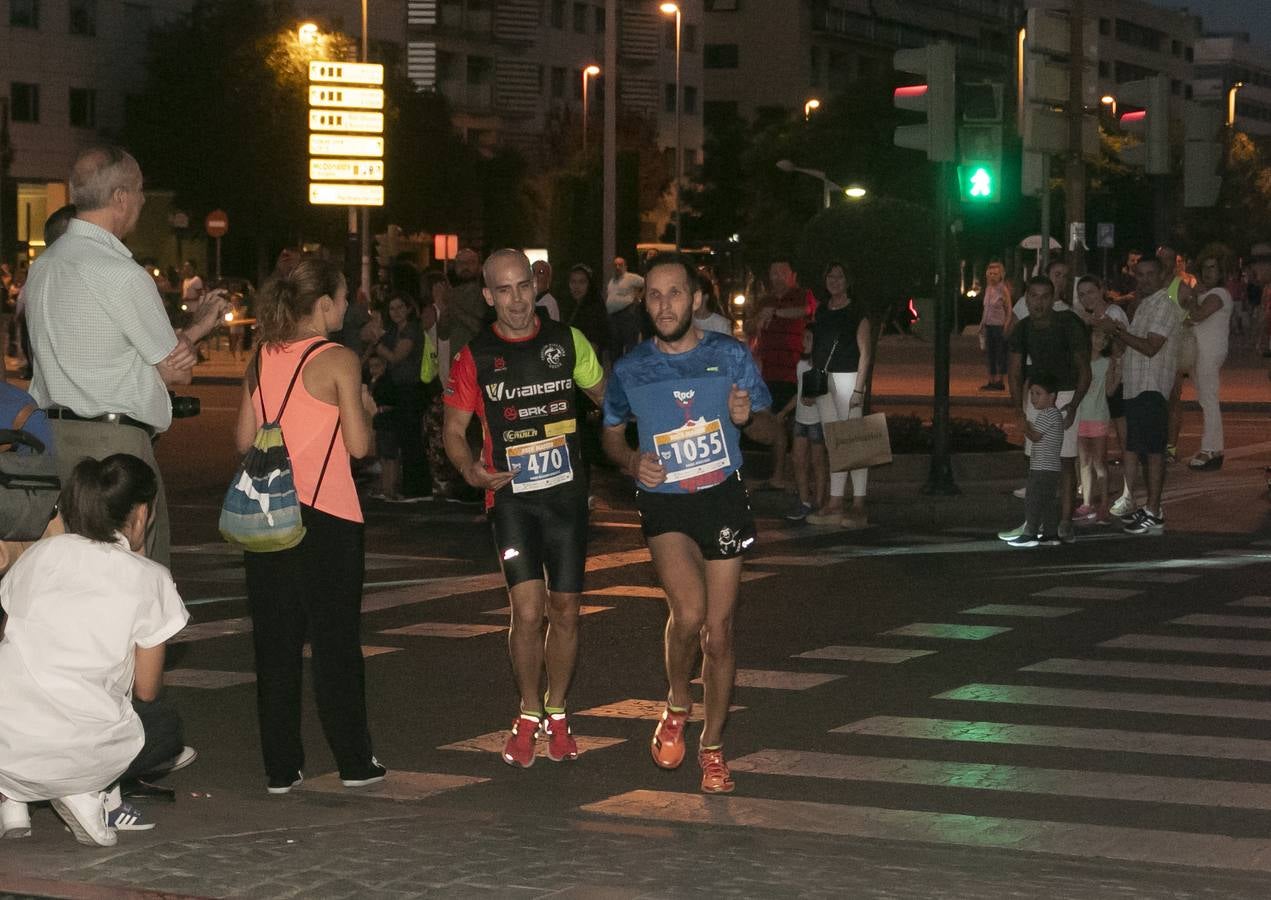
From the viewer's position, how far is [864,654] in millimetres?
10875

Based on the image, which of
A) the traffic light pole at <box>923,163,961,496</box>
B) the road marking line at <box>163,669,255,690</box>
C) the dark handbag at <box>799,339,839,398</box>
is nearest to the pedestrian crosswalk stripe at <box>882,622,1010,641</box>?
the road marking line at <box>163,669,255,690</box>

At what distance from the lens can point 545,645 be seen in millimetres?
8453

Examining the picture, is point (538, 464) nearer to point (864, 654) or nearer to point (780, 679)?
point (780, 679)

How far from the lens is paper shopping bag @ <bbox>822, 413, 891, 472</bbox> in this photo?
626 inches

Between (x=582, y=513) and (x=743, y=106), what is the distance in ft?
347

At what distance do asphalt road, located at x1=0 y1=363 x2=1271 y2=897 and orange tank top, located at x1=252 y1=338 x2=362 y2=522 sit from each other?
39.0 inches

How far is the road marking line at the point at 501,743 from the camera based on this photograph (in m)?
8.41

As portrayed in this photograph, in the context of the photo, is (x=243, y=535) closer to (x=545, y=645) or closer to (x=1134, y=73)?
(x=545, y=645)

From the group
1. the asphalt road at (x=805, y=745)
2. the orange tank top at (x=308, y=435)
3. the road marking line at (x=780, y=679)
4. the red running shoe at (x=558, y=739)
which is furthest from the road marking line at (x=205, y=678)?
the orange tank top at (x=308, y=435)

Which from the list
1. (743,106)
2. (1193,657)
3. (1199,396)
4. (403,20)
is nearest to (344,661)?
(1193,657)

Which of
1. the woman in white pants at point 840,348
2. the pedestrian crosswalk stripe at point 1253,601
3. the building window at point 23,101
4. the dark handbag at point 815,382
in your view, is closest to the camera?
the pedestrian crosswalk stripe at point 1253,601

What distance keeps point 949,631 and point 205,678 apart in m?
3.76

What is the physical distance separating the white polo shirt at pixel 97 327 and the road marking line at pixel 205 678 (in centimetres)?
254

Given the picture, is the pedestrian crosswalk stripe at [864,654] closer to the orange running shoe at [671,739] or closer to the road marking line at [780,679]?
the road marking line at [780,679]
